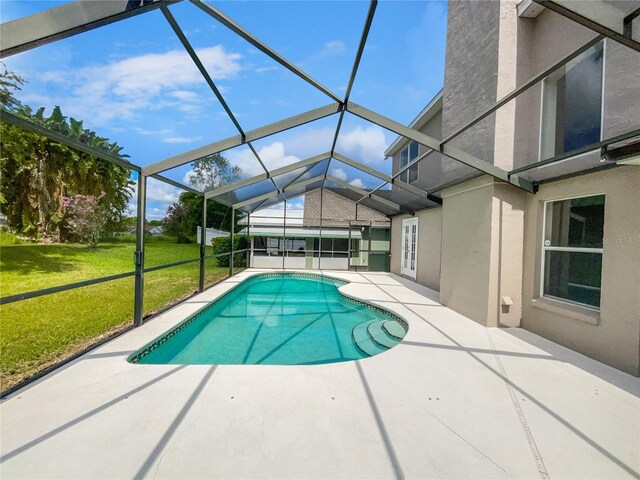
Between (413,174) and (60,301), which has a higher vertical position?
(413,174)

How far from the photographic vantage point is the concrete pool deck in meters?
2.16

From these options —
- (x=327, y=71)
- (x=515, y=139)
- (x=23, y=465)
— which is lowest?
(x=23, y=465)

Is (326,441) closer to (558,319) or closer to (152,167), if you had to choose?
(558,319)

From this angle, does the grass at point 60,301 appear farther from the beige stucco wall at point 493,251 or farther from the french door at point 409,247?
Answer: the french door at point 409,247

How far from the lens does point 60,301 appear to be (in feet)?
23.9

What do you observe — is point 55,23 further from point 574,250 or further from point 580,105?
point 574,250

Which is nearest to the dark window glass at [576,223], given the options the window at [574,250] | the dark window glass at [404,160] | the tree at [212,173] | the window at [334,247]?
the window at [574,250]

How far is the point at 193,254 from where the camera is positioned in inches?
485

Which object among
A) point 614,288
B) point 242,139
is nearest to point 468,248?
point 614,288

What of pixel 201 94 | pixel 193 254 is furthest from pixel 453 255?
pixel 193 254

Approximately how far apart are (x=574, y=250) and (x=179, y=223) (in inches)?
459

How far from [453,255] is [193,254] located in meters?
10.0

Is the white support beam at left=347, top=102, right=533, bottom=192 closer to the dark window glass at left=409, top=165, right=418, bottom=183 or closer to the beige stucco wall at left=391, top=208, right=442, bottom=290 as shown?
the beige stucco wall at left=391, top=208, right=442, bottom=290

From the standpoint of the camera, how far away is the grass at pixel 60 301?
4.33 meters
